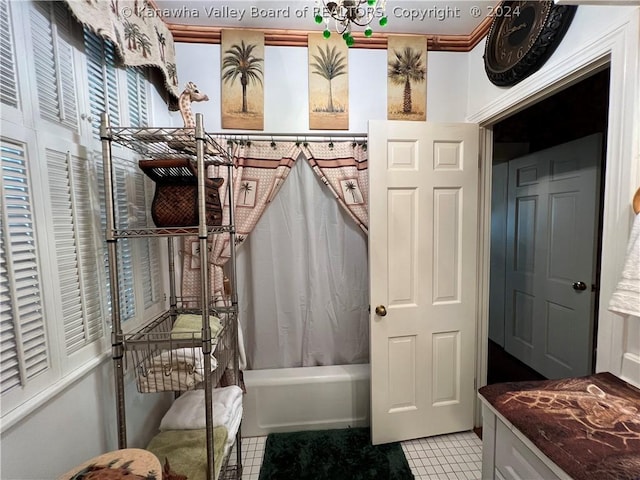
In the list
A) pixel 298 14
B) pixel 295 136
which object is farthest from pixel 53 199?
pixel 298 14

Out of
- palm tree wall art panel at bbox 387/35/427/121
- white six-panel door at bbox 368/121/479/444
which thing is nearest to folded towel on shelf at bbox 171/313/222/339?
Result: white six-panel door at bbox 368/121/479/444

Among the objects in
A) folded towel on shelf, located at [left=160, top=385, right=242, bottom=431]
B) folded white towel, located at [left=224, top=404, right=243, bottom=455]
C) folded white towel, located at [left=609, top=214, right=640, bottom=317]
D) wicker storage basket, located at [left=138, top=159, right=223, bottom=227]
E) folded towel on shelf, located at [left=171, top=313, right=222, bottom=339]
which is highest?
wicker storage basket, located at [left=138, top=159, right=223, bottom=227]

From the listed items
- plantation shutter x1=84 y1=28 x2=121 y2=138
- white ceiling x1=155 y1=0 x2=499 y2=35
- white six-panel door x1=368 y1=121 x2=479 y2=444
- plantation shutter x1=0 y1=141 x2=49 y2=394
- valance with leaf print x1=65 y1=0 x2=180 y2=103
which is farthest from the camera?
white six-panel door x1=368 y1=121 x2=479 y2=444

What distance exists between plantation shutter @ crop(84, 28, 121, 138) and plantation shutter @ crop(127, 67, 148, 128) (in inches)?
3.7

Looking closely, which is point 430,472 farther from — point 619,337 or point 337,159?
point 337,159

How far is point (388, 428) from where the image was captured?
175 centimetres

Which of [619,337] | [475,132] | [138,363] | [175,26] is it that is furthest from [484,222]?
[175,26]

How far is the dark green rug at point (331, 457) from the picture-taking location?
60.5 inches

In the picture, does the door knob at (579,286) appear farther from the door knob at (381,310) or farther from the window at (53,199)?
the window at (53,199)

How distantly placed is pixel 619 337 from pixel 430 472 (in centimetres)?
119

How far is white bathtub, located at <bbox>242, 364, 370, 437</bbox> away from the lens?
1.82 meters

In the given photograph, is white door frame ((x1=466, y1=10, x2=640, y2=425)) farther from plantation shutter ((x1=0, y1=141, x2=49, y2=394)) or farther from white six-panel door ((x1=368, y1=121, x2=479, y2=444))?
plantation shutter ((x1=0, y1=141, x2=49, y2=394))

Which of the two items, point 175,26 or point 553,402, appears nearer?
point 553,402

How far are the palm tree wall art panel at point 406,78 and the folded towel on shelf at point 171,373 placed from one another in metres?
1.77
